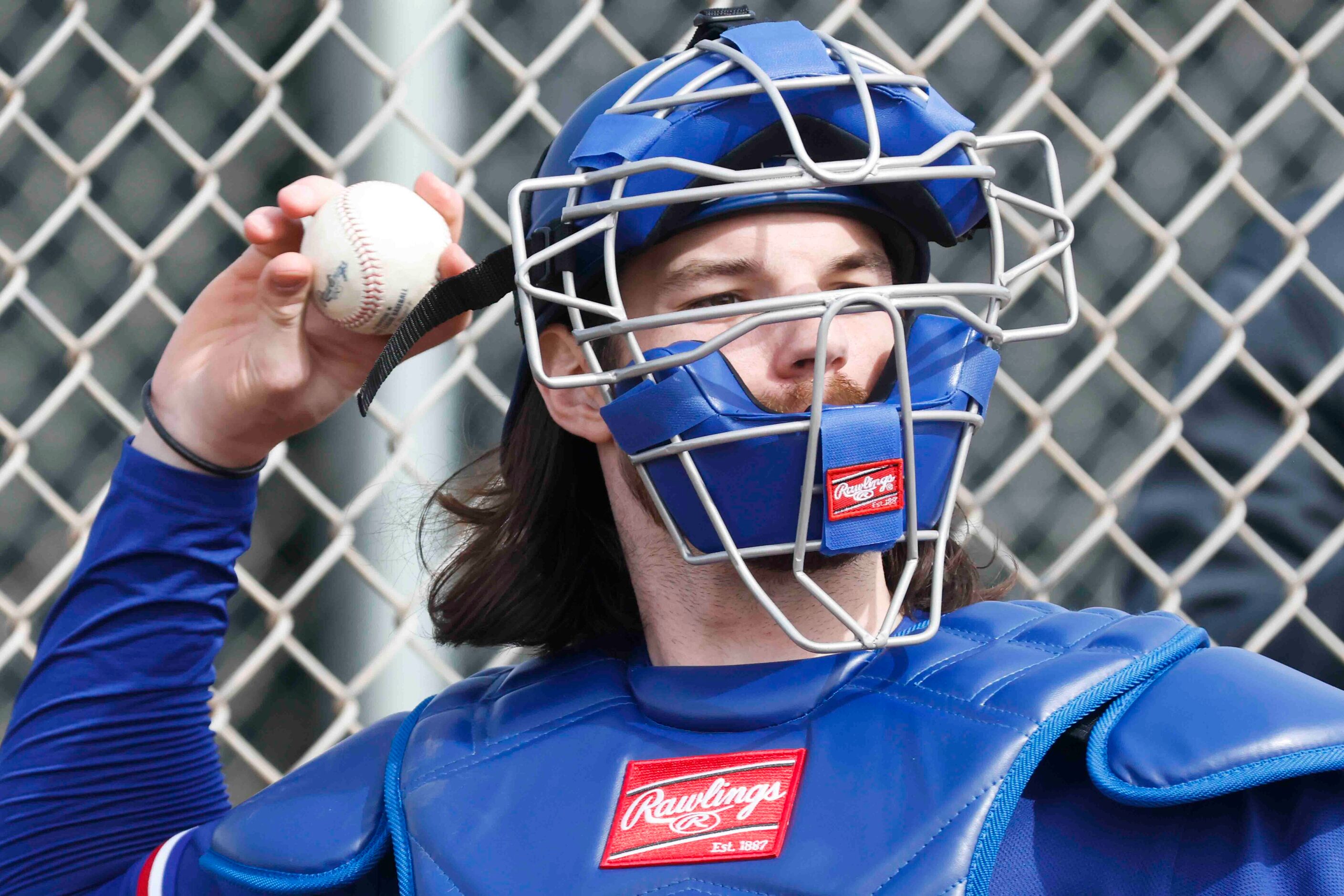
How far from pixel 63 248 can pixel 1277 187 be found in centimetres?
236

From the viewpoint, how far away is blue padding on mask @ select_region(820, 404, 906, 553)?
135 cm

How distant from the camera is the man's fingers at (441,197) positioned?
1.85 m

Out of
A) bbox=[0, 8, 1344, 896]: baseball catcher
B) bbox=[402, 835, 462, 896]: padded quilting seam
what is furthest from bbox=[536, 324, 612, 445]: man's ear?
bbox=[402, 835, 462, 896]: padded quilting seam

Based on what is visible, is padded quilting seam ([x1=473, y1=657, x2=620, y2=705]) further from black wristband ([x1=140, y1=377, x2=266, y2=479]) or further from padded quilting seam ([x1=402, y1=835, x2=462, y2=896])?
black wristband ([x1=140, y1=377, x2=266, y2=479])

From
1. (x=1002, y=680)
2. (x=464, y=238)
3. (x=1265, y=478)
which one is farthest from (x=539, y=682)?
(x=1265, y=478)

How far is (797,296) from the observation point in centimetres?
137

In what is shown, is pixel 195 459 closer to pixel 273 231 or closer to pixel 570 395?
pixel 273 231

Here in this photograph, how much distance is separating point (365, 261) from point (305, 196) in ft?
0.47

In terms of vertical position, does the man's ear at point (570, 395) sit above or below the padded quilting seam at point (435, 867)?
above

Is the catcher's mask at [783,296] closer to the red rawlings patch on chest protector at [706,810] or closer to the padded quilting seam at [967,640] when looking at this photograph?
the padded quilting seam at [967,640]

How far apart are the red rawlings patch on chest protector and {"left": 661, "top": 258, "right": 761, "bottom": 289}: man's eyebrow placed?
540mm

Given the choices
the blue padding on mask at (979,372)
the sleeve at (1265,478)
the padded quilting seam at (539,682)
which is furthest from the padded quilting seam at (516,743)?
the sleeve at (1265,478)

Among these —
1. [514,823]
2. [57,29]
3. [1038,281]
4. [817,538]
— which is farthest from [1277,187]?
[57,29]

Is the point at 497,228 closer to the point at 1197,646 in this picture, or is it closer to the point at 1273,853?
the point at 1197,646
